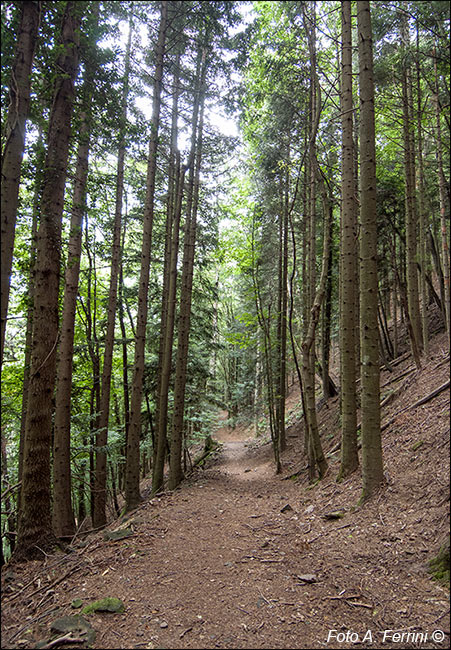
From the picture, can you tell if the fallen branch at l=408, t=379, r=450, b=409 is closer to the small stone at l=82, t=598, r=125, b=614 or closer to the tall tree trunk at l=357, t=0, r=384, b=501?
the tall tree trunk at l=357, t=0, r=384, b=501

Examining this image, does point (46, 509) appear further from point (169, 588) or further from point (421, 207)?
point (421, 207)

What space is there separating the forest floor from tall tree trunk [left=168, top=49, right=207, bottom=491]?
2419 millimetres

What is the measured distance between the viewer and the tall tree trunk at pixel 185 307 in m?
9.75

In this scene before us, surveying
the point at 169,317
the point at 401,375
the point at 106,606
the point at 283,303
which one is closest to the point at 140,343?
the point at 169,317

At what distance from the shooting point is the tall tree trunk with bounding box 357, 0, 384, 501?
5.61 m

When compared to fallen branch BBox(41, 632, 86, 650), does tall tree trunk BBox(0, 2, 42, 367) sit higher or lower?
higher

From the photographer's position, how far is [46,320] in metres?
5.10

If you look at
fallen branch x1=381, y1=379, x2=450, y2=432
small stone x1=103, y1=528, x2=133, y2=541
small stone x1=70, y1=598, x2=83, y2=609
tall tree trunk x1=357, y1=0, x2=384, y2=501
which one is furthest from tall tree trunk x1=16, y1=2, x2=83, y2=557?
fallen branch x1=381, y1=379, x2=450, y2=432

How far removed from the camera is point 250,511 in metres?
7.37

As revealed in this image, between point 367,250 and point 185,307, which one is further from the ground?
point 367,250

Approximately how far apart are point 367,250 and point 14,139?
203 inches

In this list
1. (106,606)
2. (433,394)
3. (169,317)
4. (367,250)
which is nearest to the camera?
(106,606)

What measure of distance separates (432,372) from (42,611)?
863cm

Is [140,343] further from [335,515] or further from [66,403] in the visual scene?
[335,515]
